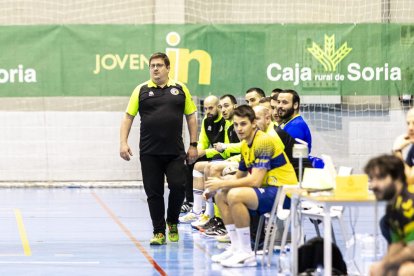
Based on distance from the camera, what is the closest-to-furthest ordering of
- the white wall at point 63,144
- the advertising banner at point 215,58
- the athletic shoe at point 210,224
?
the athletic shoe at point 210,224
the advertising banner at point 215,58
the white wall at point 63,144

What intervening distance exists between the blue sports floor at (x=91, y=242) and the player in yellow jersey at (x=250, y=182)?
25 cm

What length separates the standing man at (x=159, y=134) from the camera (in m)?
9.59

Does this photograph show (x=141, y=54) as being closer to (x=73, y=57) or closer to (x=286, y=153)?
(x=73, y=57)

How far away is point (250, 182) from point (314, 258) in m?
1.57

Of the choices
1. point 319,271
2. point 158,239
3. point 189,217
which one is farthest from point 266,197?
point 189,217

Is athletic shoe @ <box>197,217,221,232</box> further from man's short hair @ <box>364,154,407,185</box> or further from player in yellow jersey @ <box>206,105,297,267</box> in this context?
man's short hair @ <box>364,154,407,185</box>

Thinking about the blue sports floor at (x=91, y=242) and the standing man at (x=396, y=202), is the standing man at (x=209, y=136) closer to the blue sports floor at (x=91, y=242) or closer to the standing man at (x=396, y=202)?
the blue sports floor at (x=91, y=242)

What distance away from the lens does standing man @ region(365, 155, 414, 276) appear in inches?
204

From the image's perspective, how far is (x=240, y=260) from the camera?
8203mm

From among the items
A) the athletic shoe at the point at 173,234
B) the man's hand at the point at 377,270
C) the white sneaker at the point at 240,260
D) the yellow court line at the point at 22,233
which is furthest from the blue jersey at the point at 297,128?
the man's hand at the point at 377,270

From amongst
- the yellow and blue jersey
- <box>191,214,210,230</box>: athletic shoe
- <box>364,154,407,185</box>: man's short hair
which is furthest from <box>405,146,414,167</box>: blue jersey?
<box>191,214,210,230</box>: athletic shoe

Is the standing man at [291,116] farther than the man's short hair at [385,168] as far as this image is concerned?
Yes

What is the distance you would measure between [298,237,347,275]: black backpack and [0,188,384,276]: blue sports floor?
3.74ft

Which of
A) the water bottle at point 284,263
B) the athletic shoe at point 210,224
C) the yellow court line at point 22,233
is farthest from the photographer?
the athletic shoe at point 210,224
